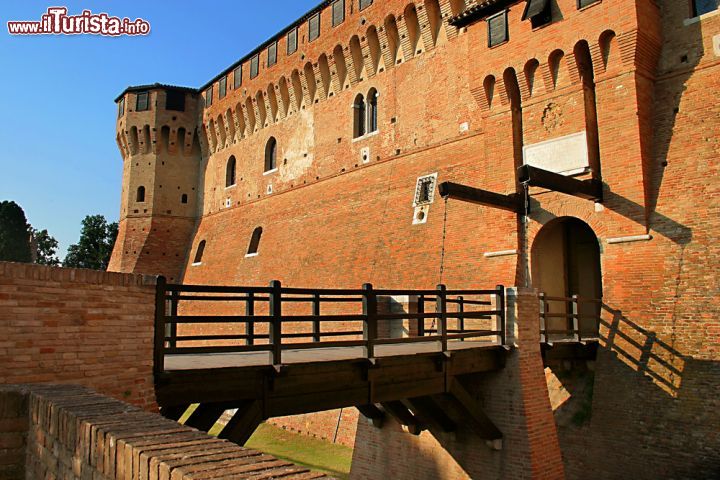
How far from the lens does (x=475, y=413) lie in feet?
27.7

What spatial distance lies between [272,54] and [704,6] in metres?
16.5

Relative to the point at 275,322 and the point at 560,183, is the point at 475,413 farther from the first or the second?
the point at 560,183

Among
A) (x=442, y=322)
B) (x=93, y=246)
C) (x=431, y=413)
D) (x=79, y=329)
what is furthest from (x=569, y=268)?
(x=93, y=246)

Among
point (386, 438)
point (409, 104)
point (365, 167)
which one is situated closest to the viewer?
point (386, 438)

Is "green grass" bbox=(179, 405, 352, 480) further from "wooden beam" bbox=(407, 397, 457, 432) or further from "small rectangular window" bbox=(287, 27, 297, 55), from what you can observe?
"small rectangular window" bbox=(287, 27, 297, 55)

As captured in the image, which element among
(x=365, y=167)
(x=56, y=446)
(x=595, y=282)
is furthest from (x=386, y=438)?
(x=365, y=167)

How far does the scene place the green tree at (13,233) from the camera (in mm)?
38500

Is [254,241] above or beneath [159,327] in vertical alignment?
above

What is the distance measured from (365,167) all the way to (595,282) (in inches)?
316

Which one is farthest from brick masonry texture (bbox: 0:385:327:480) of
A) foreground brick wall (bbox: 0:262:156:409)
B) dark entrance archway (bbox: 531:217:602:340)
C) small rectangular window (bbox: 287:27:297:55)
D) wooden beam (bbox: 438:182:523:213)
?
small rectangular window (bbox: 287:27:297:55)

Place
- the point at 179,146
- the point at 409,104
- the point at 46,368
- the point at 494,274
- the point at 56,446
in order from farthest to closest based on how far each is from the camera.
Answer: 1. the point at 179,146
2. the point at 409,104
3. the point at 494,274
4. the point at 46,368
5. the point at 56,446

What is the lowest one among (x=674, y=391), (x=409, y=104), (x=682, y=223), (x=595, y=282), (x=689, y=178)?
(x=674, y=391)

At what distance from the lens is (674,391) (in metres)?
9.43

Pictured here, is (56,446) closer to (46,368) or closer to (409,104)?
(46,368)
